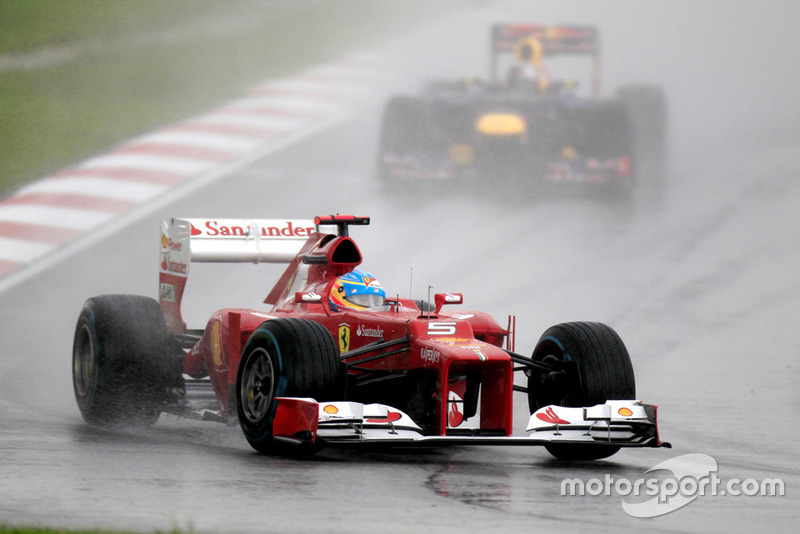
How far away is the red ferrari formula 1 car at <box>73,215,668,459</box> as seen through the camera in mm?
8406

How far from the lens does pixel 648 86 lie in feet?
75.3

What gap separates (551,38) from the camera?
78.1 feet

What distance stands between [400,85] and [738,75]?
7.81 metres

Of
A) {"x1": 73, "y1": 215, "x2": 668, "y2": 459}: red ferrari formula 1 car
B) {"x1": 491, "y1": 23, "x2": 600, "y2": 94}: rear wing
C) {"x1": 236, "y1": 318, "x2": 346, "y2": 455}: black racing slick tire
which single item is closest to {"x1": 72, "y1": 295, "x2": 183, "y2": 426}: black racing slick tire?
{"x1": 73, "y1": 215, "x2": 668, "y2": 459}: red ferrari formula 1 car

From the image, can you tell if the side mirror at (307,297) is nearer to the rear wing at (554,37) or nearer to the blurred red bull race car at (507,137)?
the blurred red bull race car at (507,137)

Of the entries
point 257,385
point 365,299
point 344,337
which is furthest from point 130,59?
point 257,385

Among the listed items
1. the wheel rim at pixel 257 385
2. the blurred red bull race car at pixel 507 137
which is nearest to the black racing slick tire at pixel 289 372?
the wheel rim at pixel 257 385

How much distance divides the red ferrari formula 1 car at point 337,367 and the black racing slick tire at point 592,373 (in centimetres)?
1

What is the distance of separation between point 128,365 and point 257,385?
1.80m

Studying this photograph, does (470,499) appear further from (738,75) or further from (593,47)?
(738,75)

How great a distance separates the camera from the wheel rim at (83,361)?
420 inches

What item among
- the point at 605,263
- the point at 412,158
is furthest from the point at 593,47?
the point at 605,263

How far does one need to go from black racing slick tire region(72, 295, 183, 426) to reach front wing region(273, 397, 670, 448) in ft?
7.16

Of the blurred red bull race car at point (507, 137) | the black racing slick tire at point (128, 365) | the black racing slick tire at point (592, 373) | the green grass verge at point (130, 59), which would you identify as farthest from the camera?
the green grass verge at point (130, 59)
